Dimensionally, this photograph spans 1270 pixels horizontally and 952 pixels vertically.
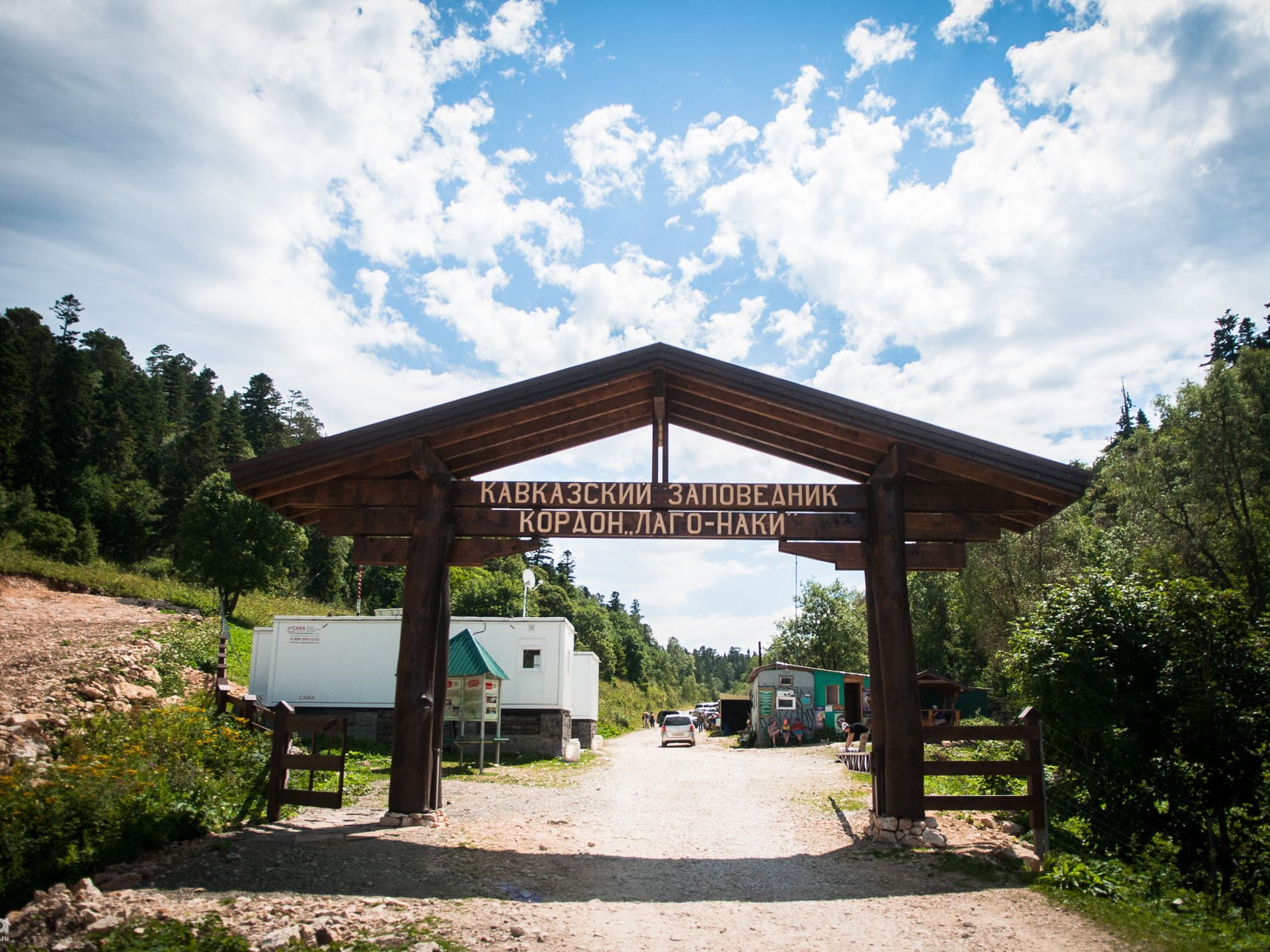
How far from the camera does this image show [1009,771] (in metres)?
9.41

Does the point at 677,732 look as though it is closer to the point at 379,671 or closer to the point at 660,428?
the point at 379,671

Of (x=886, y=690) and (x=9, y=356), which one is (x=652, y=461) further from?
(x=9, y=356)

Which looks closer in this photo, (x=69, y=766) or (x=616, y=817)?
(x=69, y=766)

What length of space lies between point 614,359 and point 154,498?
57.5 m

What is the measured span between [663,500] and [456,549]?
284 centimetres

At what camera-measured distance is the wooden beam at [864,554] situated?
10906 mm

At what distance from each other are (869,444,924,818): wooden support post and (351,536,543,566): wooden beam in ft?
14.1

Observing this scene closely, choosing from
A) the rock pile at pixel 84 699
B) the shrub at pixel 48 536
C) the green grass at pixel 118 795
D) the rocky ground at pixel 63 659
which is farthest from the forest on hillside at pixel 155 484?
the green grass at pixel 118 795

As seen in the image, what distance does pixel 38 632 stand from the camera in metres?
24.6

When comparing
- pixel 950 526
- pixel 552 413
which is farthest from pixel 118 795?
pixel 950 526

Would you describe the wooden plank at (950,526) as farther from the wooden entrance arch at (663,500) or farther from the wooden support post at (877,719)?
the wooden support post at (877,719)

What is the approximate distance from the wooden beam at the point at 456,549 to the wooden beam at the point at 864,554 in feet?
11.2

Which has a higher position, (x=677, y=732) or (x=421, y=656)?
(x=421, y=656)

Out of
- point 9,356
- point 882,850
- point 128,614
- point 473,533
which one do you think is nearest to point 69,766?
point 473,533
